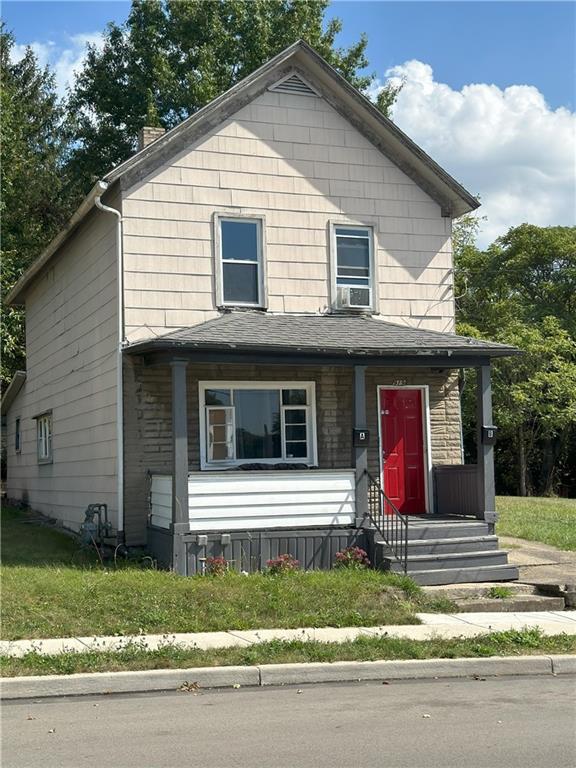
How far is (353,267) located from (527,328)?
15.4 metres

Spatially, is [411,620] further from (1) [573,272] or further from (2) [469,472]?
(1) [573,272]

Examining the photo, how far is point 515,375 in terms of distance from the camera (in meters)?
30.0

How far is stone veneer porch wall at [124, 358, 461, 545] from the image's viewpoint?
14.9m

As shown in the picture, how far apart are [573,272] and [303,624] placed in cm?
2543

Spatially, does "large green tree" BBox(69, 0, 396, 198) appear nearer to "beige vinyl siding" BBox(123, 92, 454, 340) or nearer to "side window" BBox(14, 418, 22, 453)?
"side window" BBox(14, 418, 22, 453)

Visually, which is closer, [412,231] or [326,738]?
[326,738]

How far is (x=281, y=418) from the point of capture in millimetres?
15602

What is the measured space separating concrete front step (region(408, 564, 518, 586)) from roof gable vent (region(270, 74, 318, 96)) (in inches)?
338

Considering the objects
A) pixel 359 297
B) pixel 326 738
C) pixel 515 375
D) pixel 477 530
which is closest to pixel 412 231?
pixel 359 297

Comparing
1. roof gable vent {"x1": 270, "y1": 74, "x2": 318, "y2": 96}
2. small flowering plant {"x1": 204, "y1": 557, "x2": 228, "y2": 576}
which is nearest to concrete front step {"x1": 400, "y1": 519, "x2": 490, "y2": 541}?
small flowering plant {"x1": 204, "y1": 557, "x2": 228, "y2": 576}

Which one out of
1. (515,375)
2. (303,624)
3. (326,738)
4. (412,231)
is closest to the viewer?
(326,738)

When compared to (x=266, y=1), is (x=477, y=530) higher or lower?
lower

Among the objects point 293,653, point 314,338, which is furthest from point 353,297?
point 293,653

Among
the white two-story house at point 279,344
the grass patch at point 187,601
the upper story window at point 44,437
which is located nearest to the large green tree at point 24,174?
the upper story window at point 44,437
